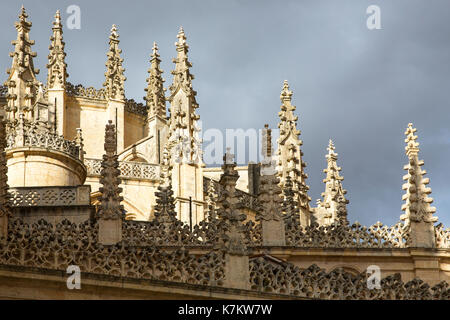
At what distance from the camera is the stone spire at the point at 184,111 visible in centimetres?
4856

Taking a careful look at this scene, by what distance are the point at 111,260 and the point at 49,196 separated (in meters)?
12.9

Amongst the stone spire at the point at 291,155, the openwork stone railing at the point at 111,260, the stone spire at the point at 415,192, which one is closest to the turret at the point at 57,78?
the stone spire at the point at 291,155

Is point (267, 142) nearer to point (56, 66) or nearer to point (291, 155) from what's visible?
point (291, 155)

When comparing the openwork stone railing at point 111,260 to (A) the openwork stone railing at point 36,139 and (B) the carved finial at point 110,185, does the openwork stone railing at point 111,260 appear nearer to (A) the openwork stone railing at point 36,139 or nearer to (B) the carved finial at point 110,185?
(B) the carved finial at point 110,185

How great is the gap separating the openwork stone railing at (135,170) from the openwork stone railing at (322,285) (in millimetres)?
27395

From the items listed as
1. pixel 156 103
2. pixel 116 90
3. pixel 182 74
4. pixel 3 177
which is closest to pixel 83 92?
pixel 116 90

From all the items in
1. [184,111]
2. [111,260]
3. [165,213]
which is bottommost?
[111,260]

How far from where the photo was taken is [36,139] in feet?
149

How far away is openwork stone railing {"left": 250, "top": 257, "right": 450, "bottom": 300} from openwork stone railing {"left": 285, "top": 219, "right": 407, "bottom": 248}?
29.2ft

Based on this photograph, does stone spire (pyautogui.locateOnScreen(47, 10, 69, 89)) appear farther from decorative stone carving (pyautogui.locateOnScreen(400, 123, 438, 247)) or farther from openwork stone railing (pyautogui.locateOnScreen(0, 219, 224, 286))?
openwork stone railing (pyautogui.locateOnScreen(0, 219, 224, 286))

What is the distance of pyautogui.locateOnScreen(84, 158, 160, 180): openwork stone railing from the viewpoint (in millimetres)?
55312

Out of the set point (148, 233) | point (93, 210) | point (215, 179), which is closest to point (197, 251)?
point (148, 233)
